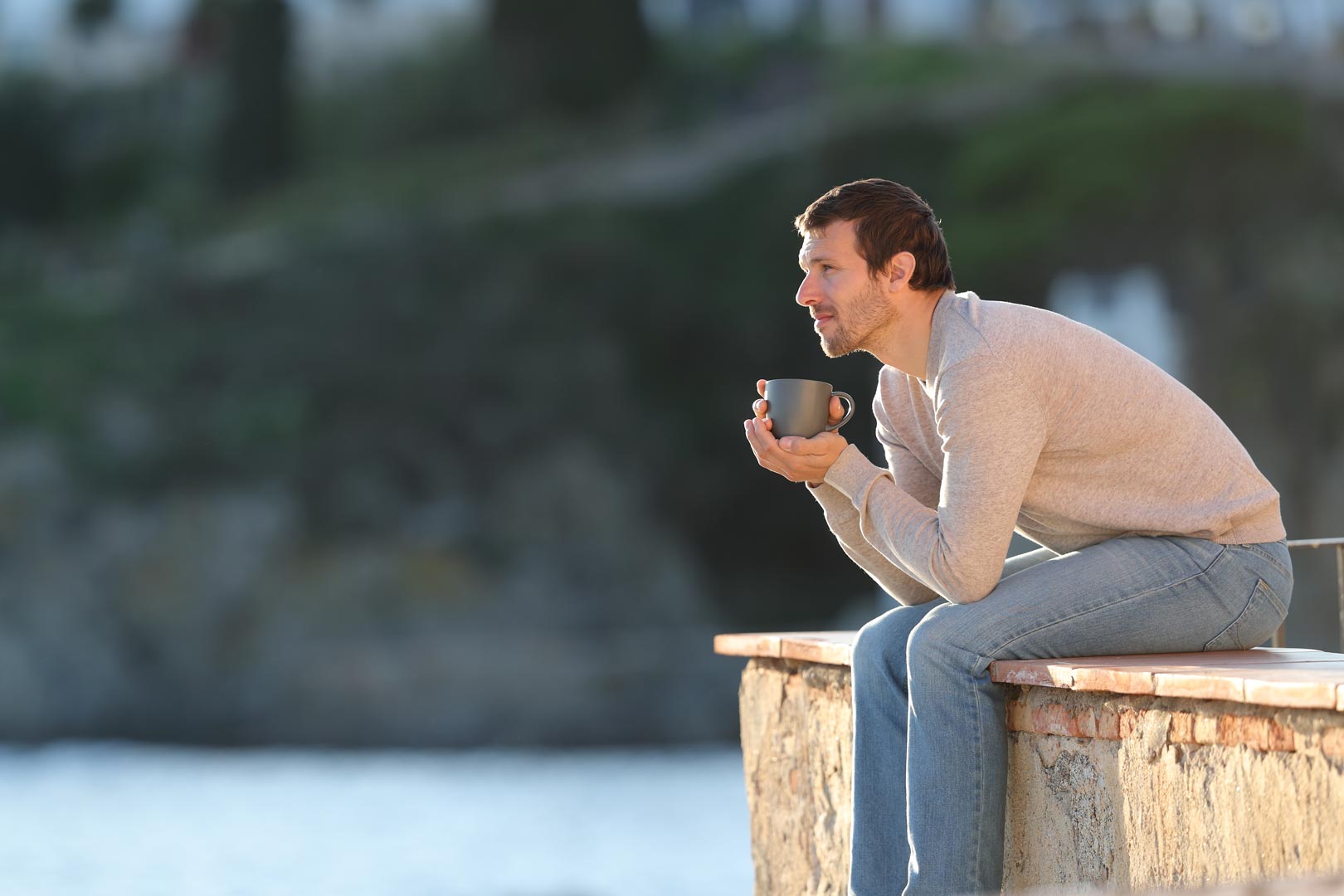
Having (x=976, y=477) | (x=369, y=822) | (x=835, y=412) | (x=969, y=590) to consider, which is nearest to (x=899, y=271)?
(x=835, y=412)

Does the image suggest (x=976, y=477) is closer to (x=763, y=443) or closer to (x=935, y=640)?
(x=935, y=640)

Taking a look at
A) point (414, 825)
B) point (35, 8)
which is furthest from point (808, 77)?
point (414, 825)

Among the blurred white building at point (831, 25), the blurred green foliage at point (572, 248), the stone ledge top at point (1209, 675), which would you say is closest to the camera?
the stone ledge top at point (1209, 675)

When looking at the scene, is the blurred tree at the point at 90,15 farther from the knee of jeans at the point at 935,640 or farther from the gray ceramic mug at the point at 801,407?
the knee of jeans at the point at 935,640

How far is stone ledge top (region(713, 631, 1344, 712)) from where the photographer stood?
1.79 metres

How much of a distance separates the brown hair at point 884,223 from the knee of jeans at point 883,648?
461mm

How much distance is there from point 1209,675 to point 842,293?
697mm

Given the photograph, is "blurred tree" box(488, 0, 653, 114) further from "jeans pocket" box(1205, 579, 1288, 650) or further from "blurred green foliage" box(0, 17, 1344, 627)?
"jeans pocket" box(1205, 579, 1288, 650)

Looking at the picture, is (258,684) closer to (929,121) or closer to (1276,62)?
(929,121)

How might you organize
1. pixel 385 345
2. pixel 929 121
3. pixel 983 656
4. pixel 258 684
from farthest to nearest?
pixel 929 121, pixel 385 345, pixel 258 684, pixel 983 656

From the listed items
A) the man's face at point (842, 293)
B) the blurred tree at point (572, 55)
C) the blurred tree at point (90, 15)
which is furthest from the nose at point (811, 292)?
the blurred tree at point (90, 15)

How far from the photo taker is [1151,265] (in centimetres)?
2116

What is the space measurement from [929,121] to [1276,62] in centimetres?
457

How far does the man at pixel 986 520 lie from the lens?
2139 mm
